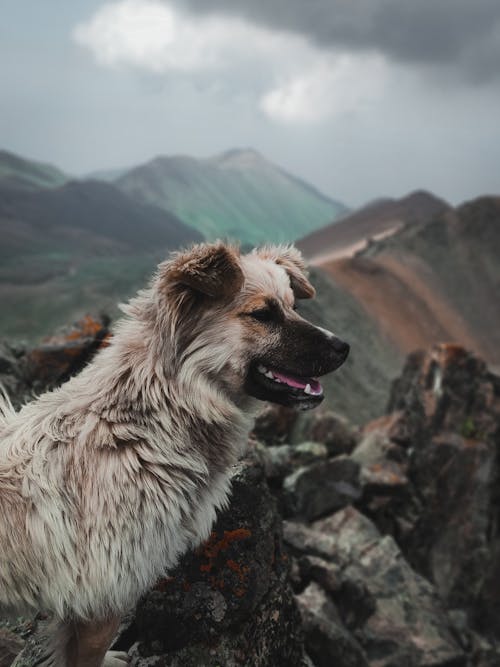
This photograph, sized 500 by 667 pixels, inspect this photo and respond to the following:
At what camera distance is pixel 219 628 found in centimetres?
466

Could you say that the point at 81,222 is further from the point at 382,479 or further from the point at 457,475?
the point at 382,479

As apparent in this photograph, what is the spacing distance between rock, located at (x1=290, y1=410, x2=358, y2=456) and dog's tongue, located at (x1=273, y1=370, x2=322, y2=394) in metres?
8.29

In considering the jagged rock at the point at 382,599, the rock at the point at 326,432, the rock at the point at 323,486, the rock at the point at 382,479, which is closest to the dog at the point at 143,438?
the jagged rock at the point at 382,599

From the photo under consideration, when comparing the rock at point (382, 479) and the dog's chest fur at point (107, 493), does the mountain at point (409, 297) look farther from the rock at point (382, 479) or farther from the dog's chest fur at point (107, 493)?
the dog's chest fur at point (107, 493)

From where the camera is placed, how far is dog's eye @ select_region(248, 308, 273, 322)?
405 centimetres

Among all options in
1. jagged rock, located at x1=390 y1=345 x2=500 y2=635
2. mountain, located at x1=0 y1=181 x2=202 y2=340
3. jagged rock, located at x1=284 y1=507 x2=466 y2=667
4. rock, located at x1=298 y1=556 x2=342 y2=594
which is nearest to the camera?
rock, located at x1=298 y1=556 x2=342 y2=594

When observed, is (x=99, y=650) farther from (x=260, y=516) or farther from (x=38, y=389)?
(x=38, y=389)

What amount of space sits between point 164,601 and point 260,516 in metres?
1.13

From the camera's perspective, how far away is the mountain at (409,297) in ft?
94.2

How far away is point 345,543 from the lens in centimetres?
1048

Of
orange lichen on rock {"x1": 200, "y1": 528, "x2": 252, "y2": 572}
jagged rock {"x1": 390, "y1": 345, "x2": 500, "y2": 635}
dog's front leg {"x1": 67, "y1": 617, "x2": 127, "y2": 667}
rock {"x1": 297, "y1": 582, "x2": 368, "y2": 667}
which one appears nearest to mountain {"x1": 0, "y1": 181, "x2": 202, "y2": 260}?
jagged rock {"x1": 390, "y1": 345, "x2": 500, "y2": 635}

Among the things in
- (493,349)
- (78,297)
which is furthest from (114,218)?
(493,349)

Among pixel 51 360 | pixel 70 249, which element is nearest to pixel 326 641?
pixel 51 360

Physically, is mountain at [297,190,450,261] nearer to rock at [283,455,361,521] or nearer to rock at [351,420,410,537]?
rock at [351,420,410,537]
